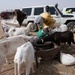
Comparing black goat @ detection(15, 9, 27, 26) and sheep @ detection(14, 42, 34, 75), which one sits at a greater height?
black goat @ detection(15, 9, 27, 26)

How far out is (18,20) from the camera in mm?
12555

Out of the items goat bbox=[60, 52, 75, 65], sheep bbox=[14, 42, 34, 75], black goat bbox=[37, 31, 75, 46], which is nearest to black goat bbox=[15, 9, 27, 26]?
black goat bbox=[37, 31, 75, 46]

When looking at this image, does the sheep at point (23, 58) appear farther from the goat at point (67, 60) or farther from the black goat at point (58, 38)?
the black goat at point (58, 38)

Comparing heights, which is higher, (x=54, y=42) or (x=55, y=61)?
(x=54, y=42)

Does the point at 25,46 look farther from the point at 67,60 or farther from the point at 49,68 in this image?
the point at 67,60

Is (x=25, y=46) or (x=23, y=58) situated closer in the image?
(x=23, y=58)

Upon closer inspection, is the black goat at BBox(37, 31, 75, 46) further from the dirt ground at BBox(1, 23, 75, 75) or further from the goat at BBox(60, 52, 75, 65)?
the goat at BBox(60, 52, 75, 65)

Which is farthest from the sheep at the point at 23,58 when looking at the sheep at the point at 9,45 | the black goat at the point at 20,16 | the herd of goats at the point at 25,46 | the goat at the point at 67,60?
the black goat at the point at 20,16

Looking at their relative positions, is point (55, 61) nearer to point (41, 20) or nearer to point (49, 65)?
point (49, 65)

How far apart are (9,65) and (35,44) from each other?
121 centimetres

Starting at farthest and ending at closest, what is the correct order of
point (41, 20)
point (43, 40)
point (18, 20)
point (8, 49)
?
point (18, 20), point (41, 20), point (43, 40), point (8, 49)

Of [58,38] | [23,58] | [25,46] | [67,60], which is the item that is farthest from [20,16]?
[23,58]

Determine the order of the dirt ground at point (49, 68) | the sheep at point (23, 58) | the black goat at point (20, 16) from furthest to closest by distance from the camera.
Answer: the black goat at point (20, 16) → the dirt ground at point (49, 68) → the sheep at point (23, 58)

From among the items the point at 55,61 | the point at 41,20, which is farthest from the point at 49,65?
the point at 41,20
